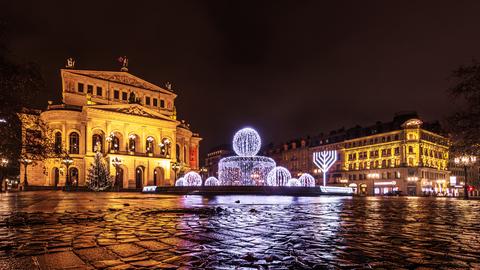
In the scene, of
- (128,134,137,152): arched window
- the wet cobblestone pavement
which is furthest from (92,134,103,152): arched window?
the wet cobblestone pavement

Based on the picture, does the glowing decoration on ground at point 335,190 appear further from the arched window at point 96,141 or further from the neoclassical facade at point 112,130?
the arched window at point 96,141

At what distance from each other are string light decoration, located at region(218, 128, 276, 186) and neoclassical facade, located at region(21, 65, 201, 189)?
22.1 meters

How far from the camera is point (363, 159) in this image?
285 ft

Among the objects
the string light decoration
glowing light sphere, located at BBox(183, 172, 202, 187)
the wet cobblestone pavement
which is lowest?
glowing light sphere, located at BBox(183, 172, 202, 187)

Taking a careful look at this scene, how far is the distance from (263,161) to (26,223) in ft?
85.7

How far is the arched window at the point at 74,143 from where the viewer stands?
6244 centimetres

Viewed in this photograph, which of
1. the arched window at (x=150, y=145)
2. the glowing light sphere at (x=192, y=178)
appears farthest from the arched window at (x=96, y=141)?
the glowing light sphere at (x=192, y=178)

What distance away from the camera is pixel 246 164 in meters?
33.6

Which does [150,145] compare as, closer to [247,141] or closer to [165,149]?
[165,149]

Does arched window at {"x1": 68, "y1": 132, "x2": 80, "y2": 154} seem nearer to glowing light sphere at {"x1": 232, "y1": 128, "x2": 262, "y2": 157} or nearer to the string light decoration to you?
the string light decoration

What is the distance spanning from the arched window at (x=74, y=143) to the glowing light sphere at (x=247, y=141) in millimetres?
40516

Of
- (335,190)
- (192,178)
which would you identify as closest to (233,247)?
(335,190)

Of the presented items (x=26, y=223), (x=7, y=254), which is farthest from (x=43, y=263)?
(x=26, y=223)

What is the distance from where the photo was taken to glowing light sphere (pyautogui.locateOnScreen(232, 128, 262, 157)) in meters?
32.1
